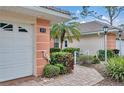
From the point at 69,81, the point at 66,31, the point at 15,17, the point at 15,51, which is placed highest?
the point at 66,31

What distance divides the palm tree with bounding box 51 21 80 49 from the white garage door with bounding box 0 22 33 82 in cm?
860

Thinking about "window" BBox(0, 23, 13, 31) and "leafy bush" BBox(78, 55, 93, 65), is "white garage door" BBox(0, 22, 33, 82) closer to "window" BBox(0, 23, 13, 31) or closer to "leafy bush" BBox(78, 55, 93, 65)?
"window" BBox(0, 23, 13, 31)

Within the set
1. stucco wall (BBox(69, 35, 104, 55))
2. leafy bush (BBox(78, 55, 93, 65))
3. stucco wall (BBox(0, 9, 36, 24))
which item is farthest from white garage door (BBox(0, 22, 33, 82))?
stucco wall (BBox(69, 35, 104, 55))

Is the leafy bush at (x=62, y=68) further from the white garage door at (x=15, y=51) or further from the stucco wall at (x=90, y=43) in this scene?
the stucco wall at (x=90, y=43)

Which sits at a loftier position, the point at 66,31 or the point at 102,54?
the point at 66,31

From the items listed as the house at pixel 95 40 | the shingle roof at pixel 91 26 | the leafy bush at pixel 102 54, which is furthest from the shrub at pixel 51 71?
the shingle roof at pixel 91 26

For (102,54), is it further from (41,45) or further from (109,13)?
(41,45)

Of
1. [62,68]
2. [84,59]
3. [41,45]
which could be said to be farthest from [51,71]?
[84,59]

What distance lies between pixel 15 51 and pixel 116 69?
4.88m

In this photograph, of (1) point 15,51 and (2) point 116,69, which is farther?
(2) point 116,69

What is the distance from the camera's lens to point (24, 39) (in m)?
10.1

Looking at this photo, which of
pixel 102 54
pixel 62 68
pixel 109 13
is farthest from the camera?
pixel 109 13
